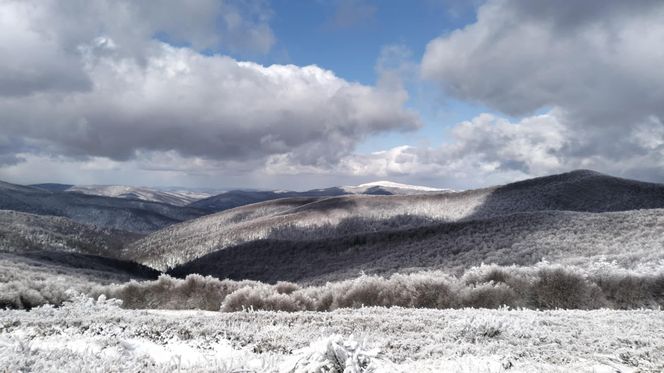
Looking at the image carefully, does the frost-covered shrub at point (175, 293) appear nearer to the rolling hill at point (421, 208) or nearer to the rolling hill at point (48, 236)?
the rolling hill at point (421, 208)

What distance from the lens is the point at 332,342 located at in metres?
4.86

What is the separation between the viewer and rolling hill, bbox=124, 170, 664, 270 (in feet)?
288

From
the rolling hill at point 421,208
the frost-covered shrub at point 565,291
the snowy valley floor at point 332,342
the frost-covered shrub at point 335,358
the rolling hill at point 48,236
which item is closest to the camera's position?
the frost-covered shrub at point 335,358

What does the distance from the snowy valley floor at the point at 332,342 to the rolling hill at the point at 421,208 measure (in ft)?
236

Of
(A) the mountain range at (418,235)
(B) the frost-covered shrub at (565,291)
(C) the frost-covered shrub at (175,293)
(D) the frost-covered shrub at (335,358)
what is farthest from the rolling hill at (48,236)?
(D) the frost-covered shrub at (335,358)

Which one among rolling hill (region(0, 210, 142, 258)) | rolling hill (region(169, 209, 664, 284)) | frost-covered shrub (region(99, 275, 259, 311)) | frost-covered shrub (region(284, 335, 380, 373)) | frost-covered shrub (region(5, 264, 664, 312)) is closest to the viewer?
frost-covered shrub (region(284, 335, 380, 373))

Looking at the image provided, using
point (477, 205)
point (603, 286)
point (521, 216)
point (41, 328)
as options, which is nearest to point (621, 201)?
point (477, 205)

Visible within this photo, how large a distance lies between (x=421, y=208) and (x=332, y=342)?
463ft

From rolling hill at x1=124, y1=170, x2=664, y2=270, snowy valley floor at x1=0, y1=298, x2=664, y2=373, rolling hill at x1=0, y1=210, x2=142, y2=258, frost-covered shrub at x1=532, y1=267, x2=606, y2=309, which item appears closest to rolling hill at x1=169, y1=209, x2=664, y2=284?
frost-covered shrub at x1=532, y1=267, x2=606, y2=309

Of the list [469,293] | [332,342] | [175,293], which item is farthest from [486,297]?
[175,293]

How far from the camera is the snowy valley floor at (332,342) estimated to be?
15.8ft

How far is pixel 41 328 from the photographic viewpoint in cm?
695

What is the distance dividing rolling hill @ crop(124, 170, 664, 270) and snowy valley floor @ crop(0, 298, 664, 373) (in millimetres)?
71868

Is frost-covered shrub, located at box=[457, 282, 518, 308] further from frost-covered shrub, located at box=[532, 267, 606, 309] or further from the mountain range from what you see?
the mountain range
